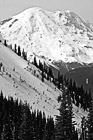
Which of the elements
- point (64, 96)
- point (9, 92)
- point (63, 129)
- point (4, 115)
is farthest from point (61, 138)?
point (9, 92)

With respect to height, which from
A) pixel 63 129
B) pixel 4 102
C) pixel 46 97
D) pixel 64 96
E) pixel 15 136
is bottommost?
pixel 46 97

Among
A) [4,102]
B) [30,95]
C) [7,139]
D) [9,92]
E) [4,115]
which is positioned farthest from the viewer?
[30,95]

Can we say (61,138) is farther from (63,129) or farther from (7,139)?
(7,139)

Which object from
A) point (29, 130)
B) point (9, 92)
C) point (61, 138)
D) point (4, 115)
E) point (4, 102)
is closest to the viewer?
point (61, 138)

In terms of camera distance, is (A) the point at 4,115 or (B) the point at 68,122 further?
(A) the point at 4,115

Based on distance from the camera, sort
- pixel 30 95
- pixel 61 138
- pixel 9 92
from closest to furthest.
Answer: pixel 61 138 → pixel 9 92 → pixel 30 95

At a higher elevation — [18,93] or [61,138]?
[61,138]

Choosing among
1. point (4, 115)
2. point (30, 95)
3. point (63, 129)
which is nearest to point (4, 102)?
point (4, 115)

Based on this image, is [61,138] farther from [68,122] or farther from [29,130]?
[29,130]

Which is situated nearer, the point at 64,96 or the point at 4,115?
the point at 64,96

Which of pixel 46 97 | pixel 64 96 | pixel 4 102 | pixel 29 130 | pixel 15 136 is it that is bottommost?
pixel 46 97
